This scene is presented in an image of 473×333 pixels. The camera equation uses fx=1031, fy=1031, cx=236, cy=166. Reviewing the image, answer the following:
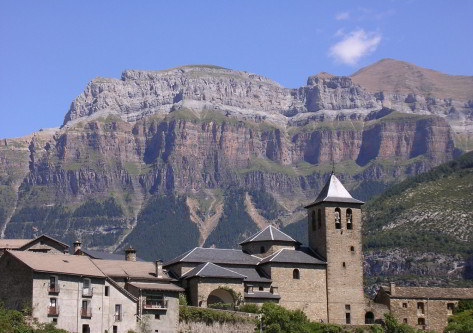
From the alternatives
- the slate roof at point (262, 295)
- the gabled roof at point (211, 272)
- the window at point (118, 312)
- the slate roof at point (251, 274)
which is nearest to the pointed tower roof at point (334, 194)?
the slate roof at point (251, 274)

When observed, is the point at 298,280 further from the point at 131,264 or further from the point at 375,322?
the point at 131,264

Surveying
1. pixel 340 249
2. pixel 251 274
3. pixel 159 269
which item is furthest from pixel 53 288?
pixel 340 249

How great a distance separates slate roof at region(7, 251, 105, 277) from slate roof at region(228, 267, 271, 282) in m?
18.0

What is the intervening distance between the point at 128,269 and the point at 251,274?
13.7 metres

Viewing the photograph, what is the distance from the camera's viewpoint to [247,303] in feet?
322

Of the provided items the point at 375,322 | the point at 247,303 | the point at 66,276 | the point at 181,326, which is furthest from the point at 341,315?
the point at 66,276

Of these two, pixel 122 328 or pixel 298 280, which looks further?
pixel 298 280

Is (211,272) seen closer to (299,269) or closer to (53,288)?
(299,269)

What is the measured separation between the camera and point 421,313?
107 meters

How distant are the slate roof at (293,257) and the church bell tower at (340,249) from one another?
1.18 metres

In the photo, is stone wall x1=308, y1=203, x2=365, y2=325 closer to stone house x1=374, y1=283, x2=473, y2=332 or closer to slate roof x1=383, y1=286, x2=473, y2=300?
stone house x1=374, y1=283, x2=473, y2=332

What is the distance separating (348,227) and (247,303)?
15.8 metres

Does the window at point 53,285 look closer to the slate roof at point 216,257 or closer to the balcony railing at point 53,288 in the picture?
the balcony railing at point 53,288

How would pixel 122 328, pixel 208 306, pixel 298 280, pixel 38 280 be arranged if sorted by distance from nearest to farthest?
pixel 38 280 → pixel 122 328 → pixel 208 306 → pixel 298 280
